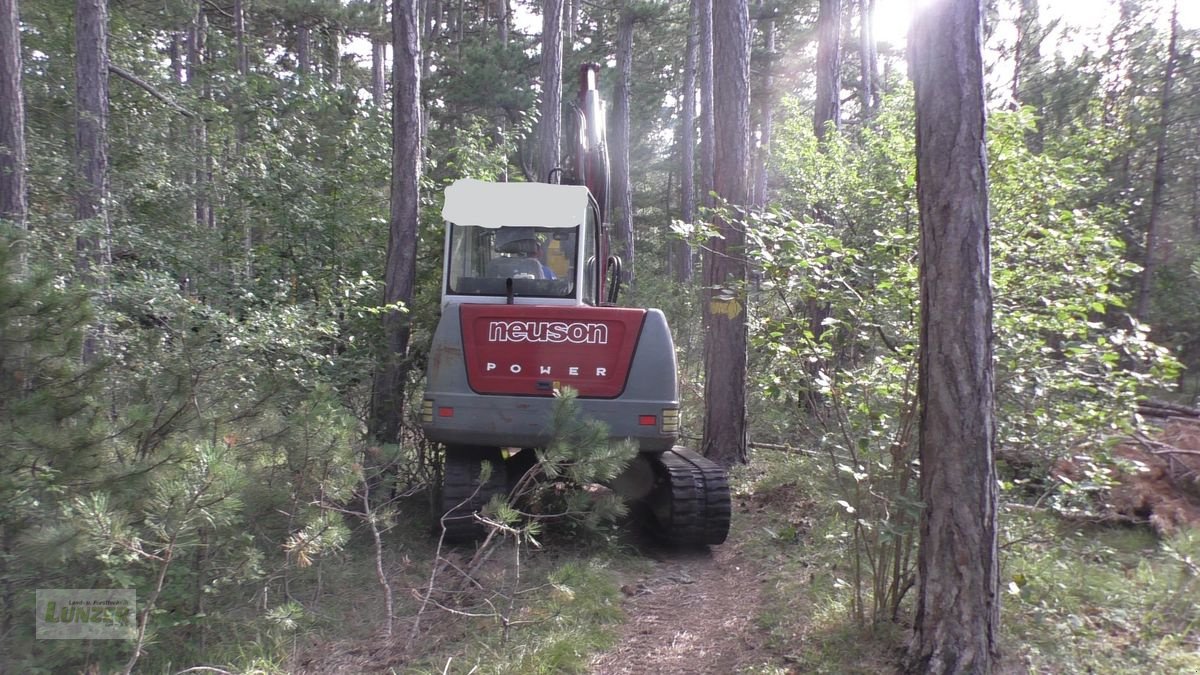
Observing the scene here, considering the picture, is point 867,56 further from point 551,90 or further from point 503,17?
point 503,17

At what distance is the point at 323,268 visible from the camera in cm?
768

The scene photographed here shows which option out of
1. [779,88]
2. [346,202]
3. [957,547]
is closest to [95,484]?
[957,547]

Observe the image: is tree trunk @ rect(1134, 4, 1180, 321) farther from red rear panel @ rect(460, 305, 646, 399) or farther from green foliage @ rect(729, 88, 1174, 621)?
red rear panel @ rect(460, 305, 646, 399)

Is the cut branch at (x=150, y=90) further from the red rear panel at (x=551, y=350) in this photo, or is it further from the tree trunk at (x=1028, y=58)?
the tree trunk at (x=1028, y=58)

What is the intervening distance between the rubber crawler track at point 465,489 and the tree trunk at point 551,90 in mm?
8109

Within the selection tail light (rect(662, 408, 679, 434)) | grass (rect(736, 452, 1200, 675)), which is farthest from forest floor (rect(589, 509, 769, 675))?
tail light (rect(662, 408, 679, 434))

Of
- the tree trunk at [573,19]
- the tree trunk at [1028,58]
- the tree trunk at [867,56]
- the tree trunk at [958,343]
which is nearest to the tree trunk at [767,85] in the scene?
the tree trunk at [867,56]

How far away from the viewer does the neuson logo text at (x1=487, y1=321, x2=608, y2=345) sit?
18.4 feet

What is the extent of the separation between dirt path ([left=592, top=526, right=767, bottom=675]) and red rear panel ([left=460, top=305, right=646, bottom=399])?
1.50m

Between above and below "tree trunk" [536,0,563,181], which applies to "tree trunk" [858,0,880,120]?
above

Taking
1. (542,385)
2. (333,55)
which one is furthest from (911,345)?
(333,55)

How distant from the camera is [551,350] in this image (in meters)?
5.64

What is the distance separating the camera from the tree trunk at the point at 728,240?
8523 millimetres

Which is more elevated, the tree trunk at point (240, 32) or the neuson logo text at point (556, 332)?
the tree trunk at point (240, 32)
